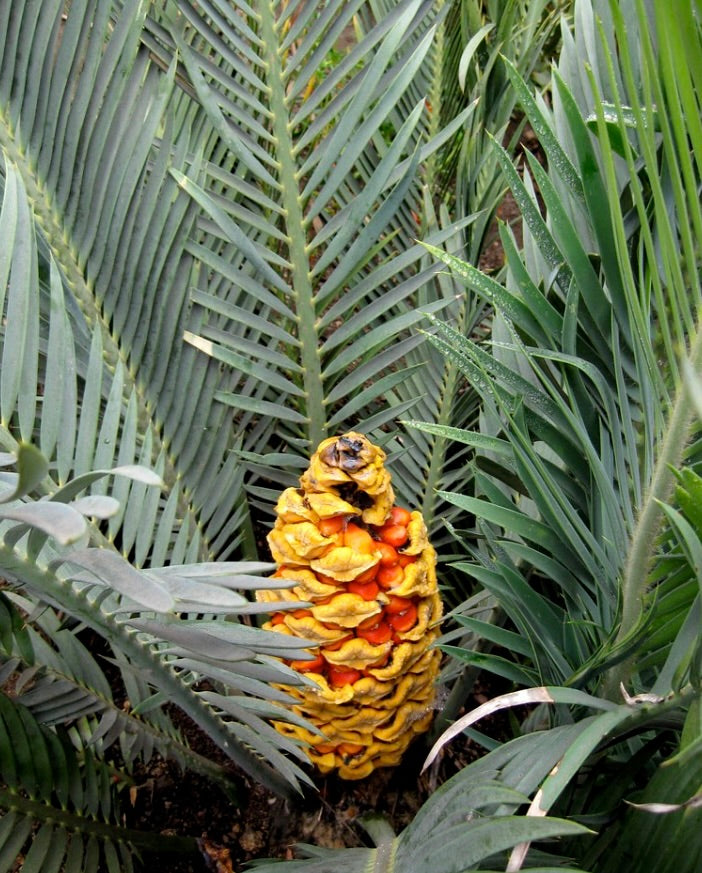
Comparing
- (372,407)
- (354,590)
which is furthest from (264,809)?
(372,407)

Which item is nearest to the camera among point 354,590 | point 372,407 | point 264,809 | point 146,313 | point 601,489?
point 601,489

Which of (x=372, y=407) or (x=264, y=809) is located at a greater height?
(x=372, y=407)

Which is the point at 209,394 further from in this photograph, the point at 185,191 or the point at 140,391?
the point at 185,191

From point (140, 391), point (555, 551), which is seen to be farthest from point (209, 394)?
point (555, 551)

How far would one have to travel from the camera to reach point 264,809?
3.27 ft

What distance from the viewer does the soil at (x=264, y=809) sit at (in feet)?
3.01

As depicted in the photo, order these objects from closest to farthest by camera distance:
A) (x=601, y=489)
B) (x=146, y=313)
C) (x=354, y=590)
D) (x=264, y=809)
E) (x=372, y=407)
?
(x=601, y=489)
(x=354, y=590)
(x=146, y=313)
(x=264, y=809)
(x=372, y=407)

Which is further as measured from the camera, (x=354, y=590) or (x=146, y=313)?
(x=146, y=313)

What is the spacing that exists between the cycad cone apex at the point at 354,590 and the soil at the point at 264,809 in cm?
15

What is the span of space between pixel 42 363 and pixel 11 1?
350mm

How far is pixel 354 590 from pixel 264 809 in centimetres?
41

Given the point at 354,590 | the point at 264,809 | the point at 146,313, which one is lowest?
the point at 264,809

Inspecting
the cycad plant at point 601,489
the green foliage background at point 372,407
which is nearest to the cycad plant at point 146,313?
the green foliage background at point 372,407

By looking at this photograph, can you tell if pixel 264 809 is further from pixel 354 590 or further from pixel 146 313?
pixel 146 313
